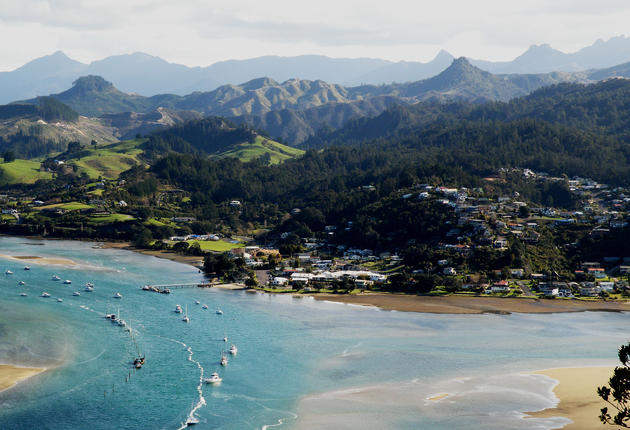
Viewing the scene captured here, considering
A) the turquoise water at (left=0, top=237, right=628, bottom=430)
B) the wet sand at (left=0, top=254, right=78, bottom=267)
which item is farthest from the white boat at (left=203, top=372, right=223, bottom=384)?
the wet sand at (left=0, top=254, right=78, bottom=267)

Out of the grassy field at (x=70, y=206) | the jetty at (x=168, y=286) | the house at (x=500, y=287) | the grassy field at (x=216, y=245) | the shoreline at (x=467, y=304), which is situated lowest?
the jetty at (x=168, y=286)

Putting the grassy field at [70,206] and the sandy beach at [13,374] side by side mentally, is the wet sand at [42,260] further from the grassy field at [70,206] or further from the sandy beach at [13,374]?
the sandy beach at [13,374]

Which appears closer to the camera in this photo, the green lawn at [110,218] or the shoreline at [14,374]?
the shoreline at [14,374]

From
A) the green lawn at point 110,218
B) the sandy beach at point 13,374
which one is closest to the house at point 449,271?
the sandy beach at point 13,374

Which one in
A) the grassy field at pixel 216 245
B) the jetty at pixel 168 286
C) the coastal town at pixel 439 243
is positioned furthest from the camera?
the grassy field at pixel 216 245

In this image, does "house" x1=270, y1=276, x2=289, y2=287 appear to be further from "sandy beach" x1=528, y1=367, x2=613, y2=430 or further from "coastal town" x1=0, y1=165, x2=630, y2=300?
"sandy beach" x1=528, y1=367, x2=613, y2=430

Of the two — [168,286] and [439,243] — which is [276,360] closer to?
[168,286]
